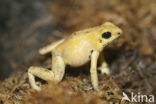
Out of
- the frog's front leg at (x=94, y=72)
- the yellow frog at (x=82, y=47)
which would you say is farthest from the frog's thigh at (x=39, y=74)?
the frog's front leg at (x=94, y=72)

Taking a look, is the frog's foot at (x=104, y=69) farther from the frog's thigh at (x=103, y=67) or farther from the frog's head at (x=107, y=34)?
the frog's head at (x=107, y=34)

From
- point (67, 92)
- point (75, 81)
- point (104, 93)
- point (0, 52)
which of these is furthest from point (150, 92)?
point (0, 52)

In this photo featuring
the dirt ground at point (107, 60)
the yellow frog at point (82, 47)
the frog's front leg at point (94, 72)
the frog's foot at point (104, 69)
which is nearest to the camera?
Result: the dirt ground at point (107, 60)

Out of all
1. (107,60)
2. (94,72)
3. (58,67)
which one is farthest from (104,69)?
(58,67)

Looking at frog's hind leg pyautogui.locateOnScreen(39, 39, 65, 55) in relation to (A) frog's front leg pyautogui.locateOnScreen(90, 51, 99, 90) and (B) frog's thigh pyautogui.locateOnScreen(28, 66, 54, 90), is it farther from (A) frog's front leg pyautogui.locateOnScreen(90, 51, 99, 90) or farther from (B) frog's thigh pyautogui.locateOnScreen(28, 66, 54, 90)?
(A) frog's front leg pyautogui.locateOnScreen(90, 51, 99, 90)

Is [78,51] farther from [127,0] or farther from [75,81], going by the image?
[127,0]

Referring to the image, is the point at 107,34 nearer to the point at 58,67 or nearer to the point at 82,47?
the point at 82,47
